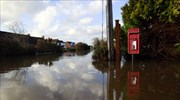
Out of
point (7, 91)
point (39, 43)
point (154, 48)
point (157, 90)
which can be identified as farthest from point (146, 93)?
point (39, 43)

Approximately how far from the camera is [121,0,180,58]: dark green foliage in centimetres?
1730

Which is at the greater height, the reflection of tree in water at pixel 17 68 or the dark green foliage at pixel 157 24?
the dark green foliage at pixel 157 24

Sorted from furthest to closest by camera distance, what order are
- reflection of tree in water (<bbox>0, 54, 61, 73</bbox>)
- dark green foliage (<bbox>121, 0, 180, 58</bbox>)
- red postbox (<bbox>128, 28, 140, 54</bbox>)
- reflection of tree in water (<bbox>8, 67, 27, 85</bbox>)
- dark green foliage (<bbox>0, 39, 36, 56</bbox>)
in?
dark green foliage (<bbox>0, 39, 36, 56</bbox>) < dark green foliage (<bbox>121, 0, 180, 58</bbox>) < reflection of tree in water (<bbox>0, 54, 61, 73</bbox>) < red postbox (<bbox>128, 28, 140, 54</bbox>) < reflection of tree in water (<bbox>8, 67, 27, 85</bbox>)

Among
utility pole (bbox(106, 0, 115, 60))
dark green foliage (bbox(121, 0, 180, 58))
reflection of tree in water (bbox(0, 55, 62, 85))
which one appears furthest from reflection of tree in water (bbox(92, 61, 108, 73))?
dark green foliage (bbox(121, 0, 180, 58))

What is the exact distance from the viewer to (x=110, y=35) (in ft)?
55.6

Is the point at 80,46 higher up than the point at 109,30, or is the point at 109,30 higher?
the point at 109,30

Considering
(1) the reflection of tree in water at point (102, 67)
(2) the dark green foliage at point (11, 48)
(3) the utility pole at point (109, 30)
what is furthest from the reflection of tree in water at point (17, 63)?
A: (2) the dark green foliage at point (11, 48)

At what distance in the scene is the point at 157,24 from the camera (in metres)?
18.0

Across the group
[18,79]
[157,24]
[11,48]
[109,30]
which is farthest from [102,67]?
[11,48]

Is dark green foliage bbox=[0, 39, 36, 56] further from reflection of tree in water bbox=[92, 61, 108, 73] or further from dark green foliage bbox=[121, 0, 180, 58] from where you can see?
reflection of tree in water bbox=[92, 61, 108, 73]

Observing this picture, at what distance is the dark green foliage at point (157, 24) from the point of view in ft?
56.7

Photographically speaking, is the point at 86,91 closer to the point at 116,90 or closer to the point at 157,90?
the point at 116,90

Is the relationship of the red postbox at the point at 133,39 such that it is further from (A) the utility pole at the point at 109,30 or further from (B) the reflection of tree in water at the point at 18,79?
(B) the reflection of tree in water at the point at 18,79

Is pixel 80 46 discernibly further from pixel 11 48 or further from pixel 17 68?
pixel 17 68
